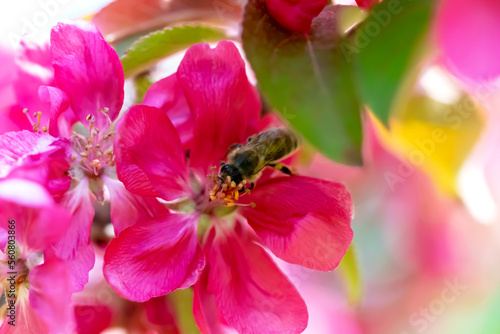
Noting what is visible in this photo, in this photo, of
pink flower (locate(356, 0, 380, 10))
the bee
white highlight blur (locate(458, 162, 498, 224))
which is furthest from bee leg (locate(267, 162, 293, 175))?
white highlight blur (locate(458, 162, 498, 224))

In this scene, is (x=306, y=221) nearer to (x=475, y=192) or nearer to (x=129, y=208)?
(x=129, y=208)

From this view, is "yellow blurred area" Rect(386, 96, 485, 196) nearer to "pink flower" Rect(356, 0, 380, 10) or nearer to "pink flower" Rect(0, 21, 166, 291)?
"pink flower" Rect(356, 0, 380, 10)

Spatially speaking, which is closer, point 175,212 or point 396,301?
point 175,212

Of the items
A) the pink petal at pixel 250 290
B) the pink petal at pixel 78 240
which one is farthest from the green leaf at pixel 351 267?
the pink petal at pixel 78 240

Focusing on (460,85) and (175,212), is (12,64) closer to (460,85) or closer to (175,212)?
(175,212)

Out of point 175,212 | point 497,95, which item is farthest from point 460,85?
point 175,212

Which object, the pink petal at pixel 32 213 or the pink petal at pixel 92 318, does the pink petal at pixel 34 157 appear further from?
the pink petal at pixel 92 318
